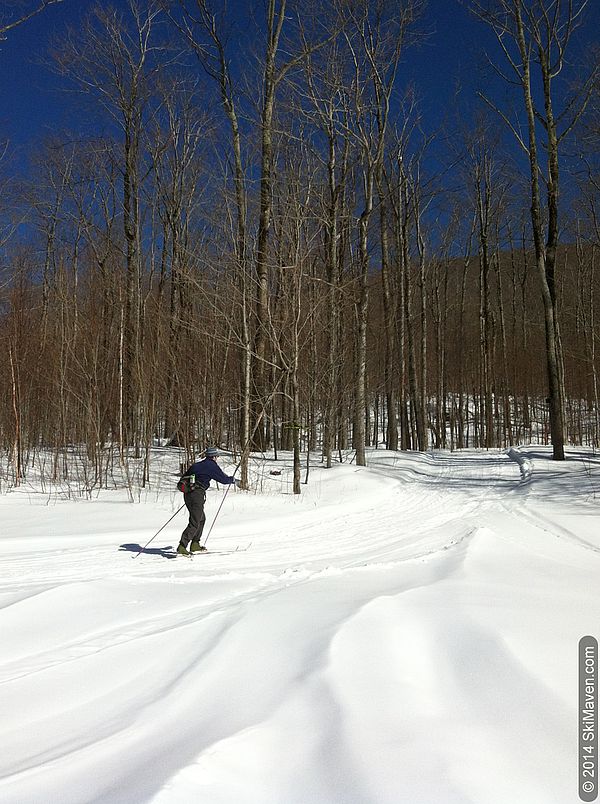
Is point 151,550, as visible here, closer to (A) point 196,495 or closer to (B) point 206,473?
(A) point 196,495

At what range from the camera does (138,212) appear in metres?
24.5

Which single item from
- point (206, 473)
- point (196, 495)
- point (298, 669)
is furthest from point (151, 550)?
point (298, 669)

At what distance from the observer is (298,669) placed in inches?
158

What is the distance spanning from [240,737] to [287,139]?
18.3 meters

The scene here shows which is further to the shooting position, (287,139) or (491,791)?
(287,139)

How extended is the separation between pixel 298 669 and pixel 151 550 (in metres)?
5.77

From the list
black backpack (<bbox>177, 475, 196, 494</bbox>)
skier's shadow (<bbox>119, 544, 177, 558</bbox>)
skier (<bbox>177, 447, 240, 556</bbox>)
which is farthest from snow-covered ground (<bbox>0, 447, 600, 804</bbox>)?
black backpack (<bbox>177, 475, 196, 494</bbox>)

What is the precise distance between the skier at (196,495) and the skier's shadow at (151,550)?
21cm

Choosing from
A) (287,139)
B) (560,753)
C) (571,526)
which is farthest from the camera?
(287,139)

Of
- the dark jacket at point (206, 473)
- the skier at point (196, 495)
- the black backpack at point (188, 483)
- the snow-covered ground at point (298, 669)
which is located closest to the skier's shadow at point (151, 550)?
the snow-covered ground at point (298, 669)

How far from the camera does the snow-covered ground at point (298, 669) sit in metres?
2.69

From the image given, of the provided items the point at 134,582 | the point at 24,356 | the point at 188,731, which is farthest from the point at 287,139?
the point at 188,731

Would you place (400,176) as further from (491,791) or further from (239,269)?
(491,791)

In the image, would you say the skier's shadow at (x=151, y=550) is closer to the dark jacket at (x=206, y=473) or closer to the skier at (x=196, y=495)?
the skier at (x=196, y=495)
